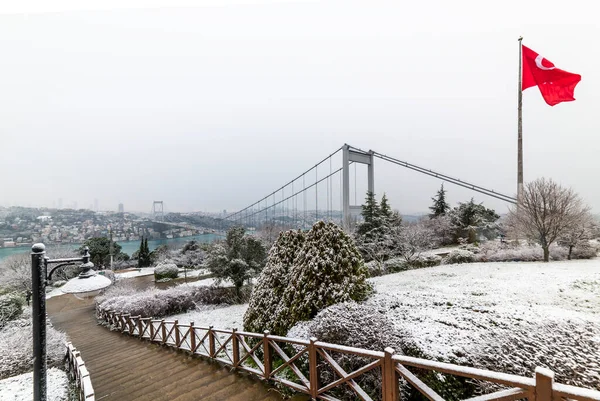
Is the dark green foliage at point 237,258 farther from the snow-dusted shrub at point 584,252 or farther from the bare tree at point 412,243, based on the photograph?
the snow-dusted shrub at point 584,252

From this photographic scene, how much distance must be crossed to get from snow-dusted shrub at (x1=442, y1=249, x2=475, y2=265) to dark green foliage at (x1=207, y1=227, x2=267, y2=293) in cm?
968

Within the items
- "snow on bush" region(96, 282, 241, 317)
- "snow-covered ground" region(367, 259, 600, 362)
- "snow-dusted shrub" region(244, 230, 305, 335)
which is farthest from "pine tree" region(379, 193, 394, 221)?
"snow-dusted shrub" region(244, 230, 305, 335)

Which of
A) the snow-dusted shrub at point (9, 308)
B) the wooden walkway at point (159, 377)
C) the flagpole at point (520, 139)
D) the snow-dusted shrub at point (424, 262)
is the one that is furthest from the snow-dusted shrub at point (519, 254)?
the snow-dusted shrub at point (9, 308)

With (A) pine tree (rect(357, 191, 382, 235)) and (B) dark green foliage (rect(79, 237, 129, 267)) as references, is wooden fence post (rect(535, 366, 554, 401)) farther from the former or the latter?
(B) dark green foliage (rect(79, 237, 129, 267))

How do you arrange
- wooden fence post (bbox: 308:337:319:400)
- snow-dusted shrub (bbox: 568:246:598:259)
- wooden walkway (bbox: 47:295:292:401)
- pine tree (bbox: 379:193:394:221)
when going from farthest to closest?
pine tree (bbox: 379:193:394:221)
snow-dusted shrub (bbox: 568:246:598:259)
wooden walkway (bbox: 47:295:292:401)
wooden fence post (bbox: 308:337:319:400)

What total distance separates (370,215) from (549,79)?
10.8 metres

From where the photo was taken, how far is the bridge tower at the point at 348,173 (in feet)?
52.3

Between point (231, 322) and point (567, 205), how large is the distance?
1438 centimetres

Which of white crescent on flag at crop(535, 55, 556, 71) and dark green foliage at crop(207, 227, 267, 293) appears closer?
white crescent on flag at crop(535, 55, 556, 71)

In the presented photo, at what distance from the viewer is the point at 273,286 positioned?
5.85 meters

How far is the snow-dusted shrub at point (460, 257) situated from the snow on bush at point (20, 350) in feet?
50.7

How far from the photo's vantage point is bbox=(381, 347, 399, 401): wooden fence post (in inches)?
94.9

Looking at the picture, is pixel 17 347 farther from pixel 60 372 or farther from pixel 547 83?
pixel 547 83

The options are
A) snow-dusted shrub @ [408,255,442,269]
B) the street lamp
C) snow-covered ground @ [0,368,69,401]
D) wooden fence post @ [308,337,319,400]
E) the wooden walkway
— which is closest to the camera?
the street lamp
